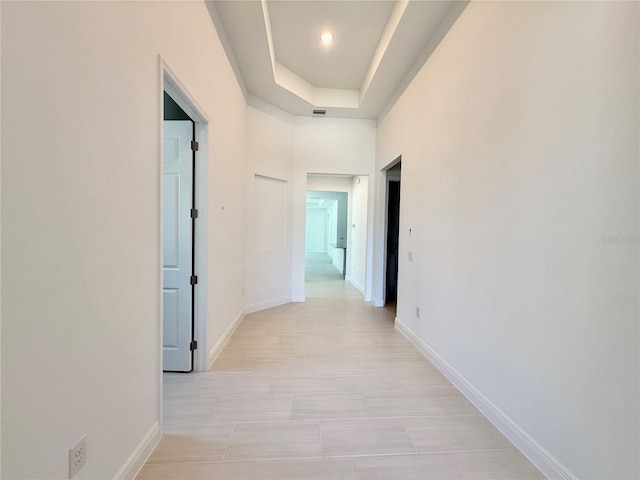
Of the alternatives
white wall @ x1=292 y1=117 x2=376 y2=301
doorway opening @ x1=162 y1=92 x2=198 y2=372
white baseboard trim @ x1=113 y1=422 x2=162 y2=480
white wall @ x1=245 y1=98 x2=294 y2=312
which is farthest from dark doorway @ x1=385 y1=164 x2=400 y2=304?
white baseboard trim @ x1=113 y1=422 x2=162 y2=480

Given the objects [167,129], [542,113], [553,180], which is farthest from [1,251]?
[542,113]

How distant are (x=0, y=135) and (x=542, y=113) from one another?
7.65ft

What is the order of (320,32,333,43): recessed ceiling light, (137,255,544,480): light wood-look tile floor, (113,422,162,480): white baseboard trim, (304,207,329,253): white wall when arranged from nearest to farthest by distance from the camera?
(113,422,162,480): white baseboard trim → (137,255,544,480): light wood-look tile floor → (320,32,333,43): recessed ceiling light → (304,207,329,253): white wall

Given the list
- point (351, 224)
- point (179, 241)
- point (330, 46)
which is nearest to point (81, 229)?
point (179, 241)

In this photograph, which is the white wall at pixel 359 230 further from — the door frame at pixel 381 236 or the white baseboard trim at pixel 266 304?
the white baseboard trim at pixel 266 304

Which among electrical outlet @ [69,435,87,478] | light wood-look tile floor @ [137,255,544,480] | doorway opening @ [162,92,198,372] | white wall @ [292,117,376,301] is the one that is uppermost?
white wall @ [292,117,376,301]

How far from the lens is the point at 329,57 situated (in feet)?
12.7

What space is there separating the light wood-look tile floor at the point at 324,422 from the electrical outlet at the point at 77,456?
1.73 feet

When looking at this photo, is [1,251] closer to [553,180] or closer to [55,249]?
[55,249]

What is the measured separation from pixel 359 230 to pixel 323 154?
2039 mm

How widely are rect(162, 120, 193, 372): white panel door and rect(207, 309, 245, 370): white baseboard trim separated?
30 centimetres

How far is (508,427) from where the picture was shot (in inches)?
72.3

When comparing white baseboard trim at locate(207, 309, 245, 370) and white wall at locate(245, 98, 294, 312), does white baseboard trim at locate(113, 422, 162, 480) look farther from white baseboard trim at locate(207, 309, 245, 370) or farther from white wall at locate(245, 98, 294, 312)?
white wall at locate(245, 98, 294, 312)

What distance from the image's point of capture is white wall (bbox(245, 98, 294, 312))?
435cm
